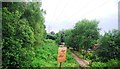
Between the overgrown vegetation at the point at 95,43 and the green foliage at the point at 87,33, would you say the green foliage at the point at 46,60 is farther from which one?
the green foliage at the point at 87,33

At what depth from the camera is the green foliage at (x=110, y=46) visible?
74.1 feet

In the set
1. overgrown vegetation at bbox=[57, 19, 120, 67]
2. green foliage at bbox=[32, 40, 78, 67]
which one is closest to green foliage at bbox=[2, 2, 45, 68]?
green foliage at bbox=[32, 40, 78, 67]

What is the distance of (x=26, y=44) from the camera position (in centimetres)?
1588

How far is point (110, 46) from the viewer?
22875 mm

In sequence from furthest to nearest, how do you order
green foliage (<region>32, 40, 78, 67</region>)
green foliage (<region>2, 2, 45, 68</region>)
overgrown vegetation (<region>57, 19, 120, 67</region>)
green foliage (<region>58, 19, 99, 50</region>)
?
green foliage (<region>58, 19, 99, 50</region>)
overgrown vegetation (<region>57, 19, 120, 67</region>)
green foliage (<region>32, 40, 78, 67</region>)
green foliage (<region>2, 2, 45, 68</region>)

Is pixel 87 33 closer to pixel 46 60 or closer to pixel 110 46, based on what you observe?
pixel 46 60

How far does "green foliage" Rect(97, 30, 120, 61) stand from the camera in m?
22.6

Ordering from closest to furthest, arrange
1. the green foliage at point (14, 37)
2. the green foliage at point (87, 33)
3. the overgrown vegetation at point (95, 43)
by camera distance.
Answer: the green foliage at point (14, 37), the overgrown vegetation at point (95, 43), the green foliage at point (87, 33)

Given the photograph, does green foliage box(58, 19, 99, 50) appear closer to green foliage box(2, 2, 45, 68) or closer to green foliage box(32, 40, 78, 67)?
green foliage box(32, 40, 78, 67)

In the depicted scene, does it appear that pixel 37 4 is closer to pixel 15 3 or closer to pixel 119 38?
pixel 15 3

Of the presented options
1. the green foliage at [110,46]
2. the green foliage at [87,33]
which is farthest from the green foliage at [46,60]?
the green foliage at [87,33]

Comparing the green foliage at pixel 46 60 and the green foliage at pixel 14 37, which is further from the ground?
the green foliage at pixel 14 37

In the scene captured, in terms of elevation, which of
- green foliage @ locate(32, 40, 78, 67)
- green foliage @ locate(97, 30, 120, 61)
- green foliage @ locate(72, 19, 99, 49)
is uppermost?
green foliage @ locate(72, 19, 99, 49)

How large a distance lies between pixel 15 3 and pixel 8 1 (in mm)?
899
